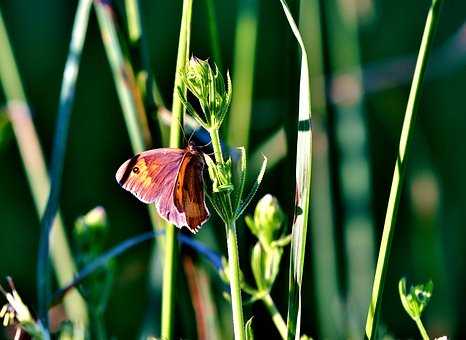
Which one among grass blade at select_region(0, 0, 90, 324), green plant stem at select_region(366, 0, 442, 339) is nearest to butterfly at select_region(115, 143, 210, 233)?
green plant stem at select_region(366, 0, 442, 339)

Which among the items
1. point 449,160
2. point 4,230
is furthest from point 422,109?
point 4,230

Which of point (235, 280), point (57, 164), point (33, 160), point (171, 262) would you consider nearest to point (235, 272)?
point (235, 280)

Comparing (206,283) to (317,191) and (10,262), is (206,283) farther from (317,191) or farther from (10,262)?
(10,262)

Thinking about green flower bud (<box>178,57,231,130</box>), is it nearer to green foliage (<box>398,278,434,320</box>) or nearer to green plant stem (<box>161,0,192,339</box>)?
green plant stem (<box>161,0,192,339</box>)

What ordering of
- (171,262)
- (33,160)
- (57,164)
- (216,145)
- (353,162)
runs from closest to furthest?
(216,145) → (171,262) → (57,164) → (33,160) → (353,162)

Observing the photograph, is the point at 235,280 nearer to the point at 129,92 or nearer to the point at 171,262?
the point at 171,262

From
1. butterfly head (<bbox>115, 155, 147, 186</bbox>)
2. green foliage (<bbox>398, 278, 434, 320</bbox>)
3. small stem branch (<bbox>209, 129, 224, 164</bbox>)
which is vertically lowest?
green foliage (<bbox>398, 278, 434, 320</bbox>)

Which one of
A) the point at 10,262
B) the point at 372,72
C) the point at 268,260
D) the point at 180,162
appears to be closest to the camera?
the point at 180,162
